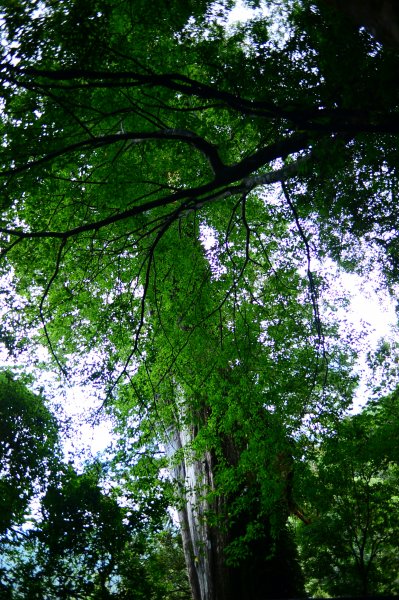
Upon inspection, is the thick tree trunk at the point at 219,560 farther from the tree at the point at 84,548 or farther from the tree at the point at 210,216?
the tree at the point at 84,548

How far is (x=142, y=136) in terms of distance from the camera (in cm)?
530

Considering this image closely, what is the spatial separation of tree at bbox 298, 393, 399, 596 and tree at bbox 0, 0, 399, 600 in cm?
50

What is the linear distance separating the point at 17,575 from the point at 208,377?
399 centimetres

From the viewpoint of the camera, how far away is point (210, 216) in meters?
10.5

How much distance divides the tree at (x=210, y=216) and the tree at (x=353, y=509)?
50cm

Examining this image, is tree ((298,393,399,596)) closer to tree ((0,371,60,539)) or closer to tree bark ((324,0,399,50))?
tree ((0,371,60,539))

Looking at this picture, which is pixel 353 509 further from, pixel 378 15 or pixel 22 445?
pixel 378 15

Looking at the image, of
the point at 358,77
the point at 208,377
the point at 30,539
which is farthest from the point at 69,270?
the point at 358,77

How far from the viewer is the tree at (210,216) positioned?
5703 mm

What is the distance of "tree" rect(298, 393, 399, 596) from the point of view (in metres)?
8.59

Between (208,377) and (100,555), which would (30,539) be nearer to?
(100,555)

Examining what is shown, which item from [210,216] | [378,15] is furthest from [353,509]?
[378,15]

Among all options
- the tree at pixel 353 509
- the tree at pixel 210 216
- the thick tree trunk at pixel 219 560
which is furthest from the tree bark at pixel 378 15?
the thick tree trunk at pixel 219 560

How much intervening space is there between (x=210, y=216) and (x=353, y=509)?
19.2ft
